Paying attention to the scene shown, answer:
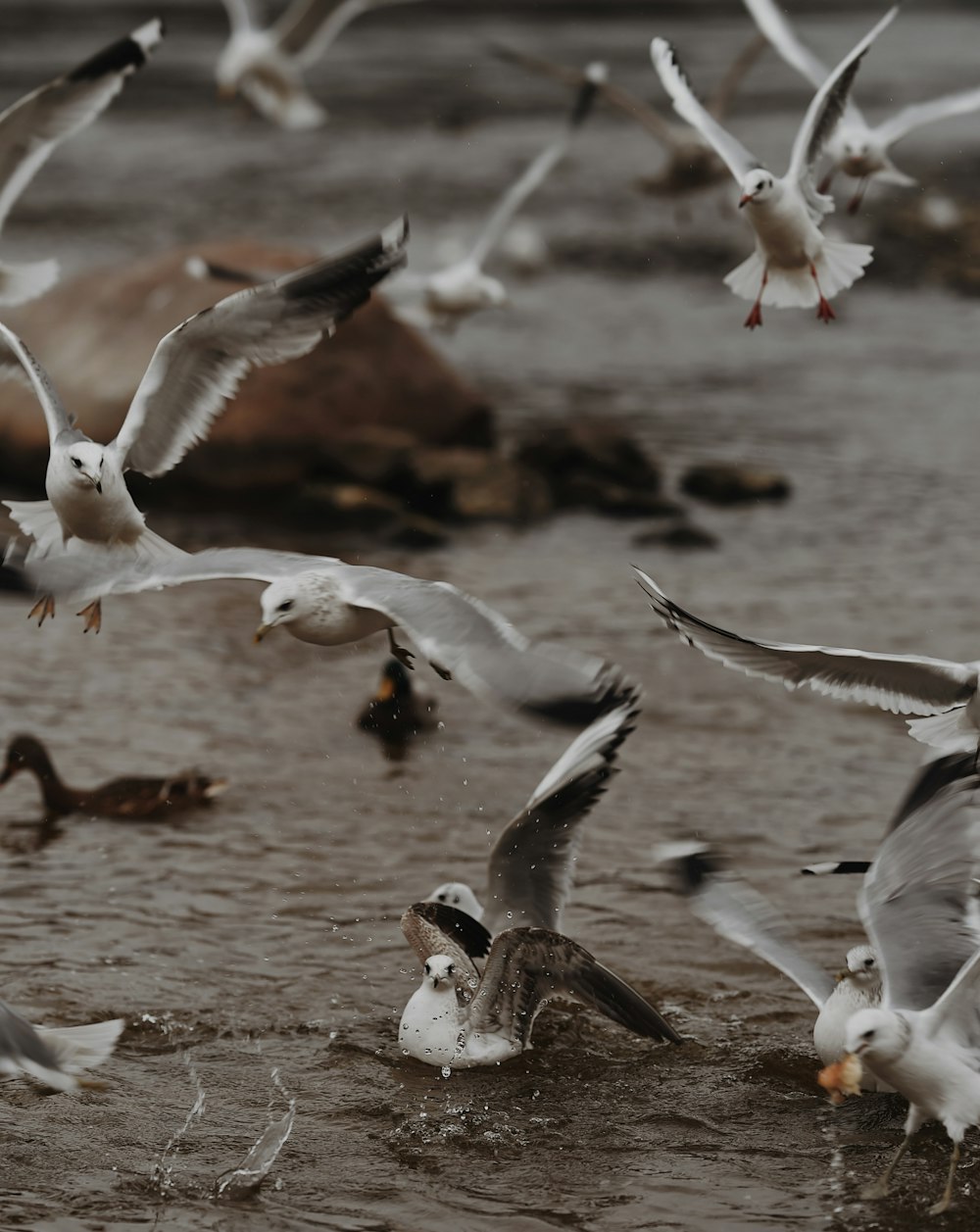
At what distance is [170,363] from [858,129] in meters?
3.34

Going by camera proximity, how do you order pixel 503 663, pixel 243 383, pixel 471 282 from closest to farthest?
pixel 503 663
pixel 243 383
pixel 471 282

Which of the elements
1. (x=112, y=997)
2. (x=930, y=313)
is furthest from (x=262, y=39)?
(x=112, y=997)

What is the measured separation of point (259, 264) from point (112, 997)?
710 cm

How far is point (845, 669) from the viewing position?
687 centimetres

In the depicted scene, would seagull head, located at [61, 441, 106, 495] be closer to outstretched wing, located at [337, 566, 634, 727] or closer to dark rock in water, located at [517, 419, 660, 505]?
outstretched wing, located at [337, 566, 634, 727]

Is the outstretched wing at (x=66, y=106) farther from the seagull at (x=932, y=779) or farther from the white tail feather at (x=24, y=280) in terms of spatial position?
the seagull at (x=932, y=779)

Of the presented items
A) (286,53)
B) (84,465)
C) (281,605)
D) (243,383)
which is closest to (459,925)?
(281,605)

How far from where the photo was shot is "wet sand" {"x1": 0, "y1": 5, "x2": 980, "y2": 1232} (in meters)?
5.86

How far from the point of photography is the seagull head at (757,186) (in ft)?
24.8

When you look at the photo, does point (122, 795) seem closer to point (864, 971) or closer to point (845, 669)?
point (845, 669)

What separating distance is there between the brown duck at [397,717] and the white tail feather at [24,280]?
2.39 meters

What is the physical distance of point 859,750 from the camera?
9609 mm

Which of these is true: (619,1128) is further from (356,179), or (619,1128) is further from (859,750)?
(356,179)

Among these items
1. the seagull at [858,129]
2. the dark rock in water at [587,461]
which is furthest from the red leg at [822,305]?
the dark rock in water at [587,461]
